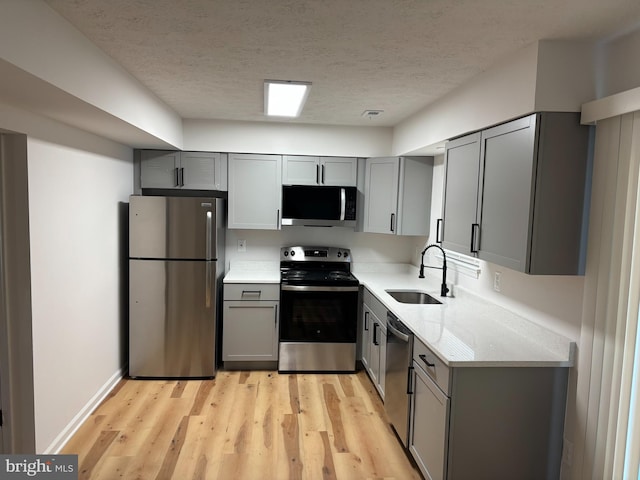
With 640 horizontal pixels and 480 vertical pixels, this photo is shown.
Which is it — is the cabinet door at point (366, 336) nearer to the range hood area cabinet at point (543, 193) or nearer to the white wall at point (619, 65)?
the range hood area cabinet at point (543, 193)

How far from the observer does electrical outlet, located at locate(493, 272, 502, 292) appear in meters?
2.84

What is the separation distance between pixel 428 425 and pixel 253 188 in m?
2.69

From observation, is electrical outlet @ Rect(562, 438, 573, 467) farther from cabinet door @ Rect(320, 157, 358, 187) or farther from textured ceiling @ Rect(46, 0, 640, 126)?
cabinet door @ Rect(320, 157, 358, 187)

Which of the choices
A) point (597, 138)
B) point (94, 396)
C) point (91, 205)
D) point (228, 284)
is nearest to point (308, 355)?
point (228, 284)

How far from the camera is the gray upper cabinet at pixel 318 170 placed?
13.7 feet

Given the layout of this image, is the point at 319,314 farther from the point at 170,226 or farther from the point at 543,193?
the point at 543,193

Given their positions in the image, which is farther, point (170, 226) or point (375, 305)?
point (170, 226)

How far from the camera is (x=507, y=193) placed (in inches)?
86.3

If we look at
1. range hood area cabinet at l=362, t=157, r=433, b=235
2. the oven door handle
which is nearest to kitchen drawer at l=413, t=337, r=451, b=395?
the oven door handle

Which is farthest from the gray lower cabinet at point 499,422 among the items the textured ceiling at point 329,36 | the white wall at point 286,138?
the white wall at point 286,138

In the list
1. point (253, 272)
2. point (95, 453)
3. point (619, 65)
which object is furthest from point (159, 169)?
point (619, 65)

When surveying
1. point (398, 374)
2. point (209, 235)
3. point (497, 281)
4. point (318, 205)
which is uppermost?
point (318, 205)

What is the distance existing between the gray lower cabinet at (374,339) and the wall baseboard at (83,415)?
220 centimetres

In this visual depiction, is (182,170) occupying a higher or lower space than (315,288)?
higher
